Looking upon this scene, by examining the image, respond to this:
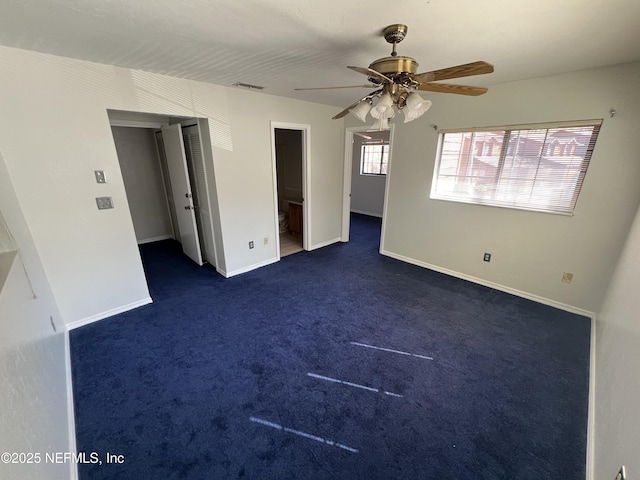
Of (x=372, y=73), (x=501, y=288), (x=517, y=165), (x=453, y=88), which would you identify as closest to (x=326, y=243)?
(x=501, y=288)

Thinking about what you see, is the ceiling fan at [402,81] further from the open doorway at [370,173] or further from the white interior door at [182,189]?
the open doorway at [370,173]

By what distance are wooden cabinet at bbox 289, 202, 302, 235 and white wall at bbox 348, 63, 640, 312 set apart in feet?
6.04

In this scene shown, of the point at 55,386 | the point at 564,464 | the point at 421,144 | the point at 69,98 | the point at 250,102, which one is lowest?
the point at 564,464

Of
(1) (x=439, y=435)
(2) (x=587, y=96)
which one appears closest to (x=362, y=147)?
(2) (x=587, y=96)

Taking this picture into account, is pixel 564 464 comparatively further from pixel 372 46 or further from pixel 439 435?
pixel 372 46

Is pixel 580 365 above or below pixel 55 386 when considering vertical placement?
below

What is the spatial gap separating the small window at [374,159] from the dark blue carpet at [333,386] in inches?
171

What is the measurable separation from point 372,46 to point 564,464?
9.59 feet

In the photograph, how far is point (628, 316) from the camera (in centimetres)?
156

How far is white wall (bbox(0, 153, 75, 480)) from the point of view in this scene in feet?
2.98

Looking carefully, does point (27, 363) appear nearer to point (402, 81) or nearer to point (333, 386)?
point (333, 386)

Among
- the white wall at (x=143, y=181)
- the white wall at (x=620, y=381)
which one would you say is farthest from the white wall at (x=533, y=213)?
the white wall at (x=143, y=181)

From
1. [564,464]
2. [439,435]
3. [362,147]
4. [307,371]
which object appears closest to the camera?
[564,464]

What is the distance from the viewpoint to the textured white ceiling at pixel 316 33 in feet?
4.65
